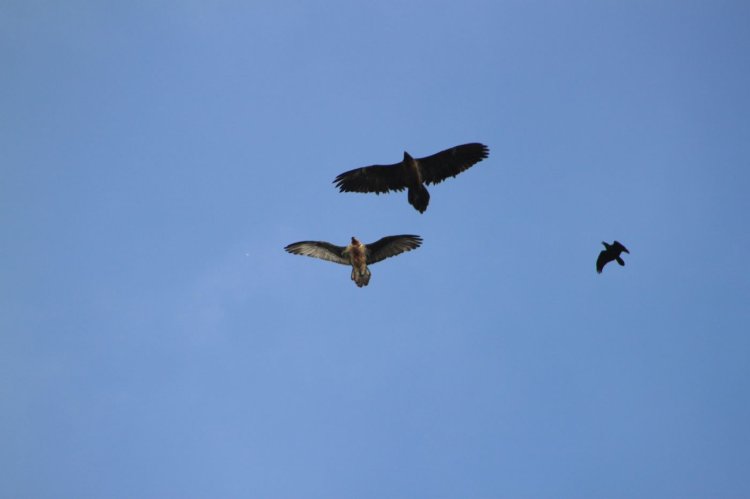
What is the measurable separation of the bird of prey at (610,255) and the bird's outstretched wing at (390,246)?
17.8 ft

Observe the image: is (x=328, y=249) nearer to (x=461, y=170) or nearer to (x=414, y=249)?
(x=414, y=249)

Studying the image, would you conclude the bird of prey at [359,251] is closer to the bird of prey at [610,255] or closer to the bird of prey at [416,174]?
the bird of prey at [416,174]

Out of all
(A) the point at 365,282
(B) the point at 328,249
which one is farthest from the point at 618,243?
(B) the point at 328,249

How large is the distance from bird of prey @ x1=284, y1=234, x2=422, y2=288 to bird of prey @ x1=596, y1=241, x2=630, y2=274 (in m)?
5.44

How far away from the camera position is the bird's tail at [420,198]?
54.7 feet

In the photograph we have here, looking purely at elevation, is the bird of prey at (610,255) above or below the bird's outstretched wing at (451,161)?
below

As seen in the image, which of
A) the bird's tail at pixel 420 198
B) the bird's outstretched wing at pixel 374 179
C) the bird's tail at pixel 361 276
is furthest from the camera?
the bird's outstretched wing at pixel 374 179

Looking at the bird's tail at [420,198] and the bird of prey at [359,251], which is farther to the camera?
the bird's tail at [420,198]

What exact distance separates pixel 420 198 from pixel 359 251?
268 centimetres

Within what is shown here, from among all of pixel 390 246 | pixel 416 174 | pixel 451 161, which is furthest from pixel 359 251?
pixel 451 161

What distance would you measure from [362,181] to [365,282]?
366 cm

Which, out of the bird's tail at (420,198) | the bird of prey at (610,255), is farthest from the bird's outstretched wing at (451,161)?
the bird of prey at (610,255)

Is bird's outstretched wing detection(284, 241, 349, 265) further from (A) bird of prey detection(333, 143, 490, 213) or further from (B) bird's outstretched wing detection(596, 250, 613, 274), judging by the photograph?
(B) bird's outstretched wing detection(596, 250, 613, 274)

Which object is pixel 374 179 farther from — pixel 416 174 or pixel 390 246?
pixel 390 246
